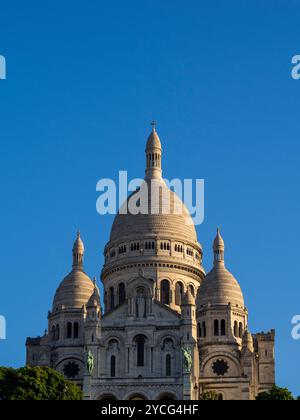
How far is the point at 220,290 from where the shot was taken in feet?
366

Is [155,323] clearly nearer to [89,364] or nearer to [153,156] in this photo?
[89,364]

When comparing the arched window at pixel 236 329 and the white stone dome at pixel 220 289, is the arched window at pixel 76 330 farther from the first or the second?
the arched window at pixel 236 329

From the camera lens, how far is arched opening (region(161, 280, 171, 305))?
377 ft

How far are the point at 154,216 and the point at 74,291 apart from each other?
38.3 feet

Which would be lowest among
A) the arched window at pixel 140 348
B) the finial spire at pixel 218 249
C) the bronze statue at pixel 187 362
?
the bronze statue at pixel 187 362

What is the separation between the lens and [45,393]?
8581 centimetres

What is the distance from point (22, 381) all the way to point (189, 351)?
70.5ft

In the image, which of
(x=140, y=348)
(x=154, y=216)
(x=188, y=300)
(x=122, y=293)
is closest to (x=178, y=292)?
(x=122, y=293)

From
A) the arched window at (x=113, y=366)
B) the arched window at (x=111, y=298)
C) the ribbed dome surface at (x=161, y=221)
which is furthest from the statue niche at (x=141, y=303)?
the ribbed dome surface at (x=161, y=221)

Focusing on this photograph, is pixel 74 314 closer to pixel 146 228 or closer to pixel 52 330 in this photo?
pixel 52 330

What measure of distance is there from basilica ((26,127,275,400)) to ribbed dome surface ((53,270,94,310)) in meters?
0.12

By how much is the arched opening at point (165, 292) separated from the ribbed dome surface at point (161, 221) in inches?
199

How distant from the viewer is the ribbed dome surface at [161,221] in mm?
117938
